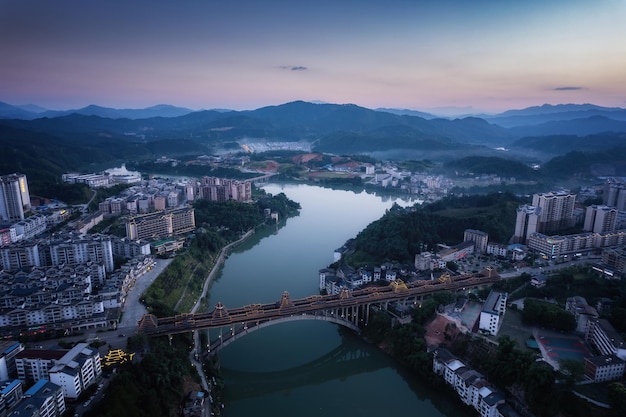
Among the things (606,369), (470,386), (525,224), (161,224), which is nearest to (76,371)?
(470,386)

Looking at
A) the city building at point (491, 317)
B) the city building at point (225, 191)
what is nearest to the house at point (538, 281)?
the city building at point (491, 317)

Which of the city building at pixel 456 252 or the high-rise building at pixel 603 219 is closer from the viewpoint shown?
the city building at pixel 456 252

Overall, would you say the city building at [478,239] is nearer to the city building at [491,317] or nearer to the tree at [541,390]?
the city building at [491,317]

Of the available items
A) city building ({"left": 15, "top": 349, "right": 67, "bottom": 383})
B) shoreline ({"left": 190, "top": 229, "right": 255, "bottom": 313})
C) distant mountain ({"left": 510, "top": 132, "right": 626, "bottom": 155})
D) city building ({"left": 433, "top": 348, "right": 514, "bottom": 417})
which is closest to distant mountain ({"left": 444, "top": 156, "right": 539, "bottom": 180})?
distant mountain ({"left": 510, "top": 132, "right": 626, "bottom": 155})

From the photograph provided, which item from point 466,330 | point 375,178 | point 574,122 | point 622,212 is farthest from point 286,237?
point 574,122

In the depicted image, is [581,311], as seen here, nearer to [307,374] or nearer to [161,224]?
[307,374]

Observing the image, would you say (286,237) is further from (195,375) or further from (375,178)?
(375,178)
